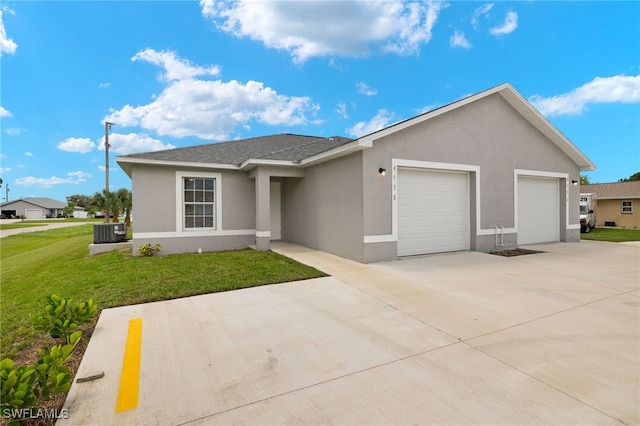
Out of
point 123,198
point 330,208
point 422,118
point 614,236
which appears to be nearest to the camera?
point 422,118

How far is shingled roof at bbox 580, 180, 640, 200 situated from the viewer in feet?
70.8

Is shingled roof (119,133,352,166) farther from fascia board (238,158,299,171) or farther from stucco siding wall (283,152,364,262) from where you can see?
stucco siding wall (283,152,364,262)

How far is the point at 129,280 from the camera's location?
5.97m

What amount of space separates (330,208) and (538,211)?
8483 millimetres

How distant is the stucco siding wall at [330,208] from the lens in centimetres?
761

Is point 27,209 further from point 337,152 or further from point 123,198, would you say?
point 337,152

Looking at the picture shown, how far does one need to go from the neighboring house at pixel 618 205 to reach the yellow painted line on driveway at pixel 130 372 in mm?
31217

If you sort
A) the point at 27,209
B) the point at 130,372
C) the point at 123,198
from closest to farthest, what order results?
the point at 130,372, the point at 123,198, the point at 27,209

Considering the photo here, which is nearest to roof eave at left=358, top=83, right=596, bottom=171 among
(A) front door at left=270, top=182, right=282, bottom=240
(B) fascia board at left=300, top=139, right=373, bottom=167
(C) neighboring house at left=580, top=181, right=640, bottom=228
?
(B) fascia board at left=300, top=139, right=373, bottom=167

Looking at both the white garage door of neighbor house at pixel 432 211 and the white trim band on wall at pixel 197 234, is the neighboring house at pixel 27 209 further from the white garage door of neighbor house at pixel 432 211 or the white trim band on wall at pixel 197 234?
the white garage door of neighbor house at pixel 432 211

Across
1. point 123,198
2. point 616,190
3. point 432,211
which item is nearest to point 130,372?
point 432,211

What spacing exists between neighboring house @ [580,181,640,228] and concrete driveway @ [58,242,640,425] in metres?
24.2

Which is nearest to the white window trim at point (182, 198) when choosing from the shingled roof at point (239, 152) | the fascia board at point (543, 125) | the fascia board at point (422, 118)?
the shingled roof at point (239, 152)

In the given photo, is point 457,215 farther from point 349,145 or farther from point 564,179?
point 564,179
